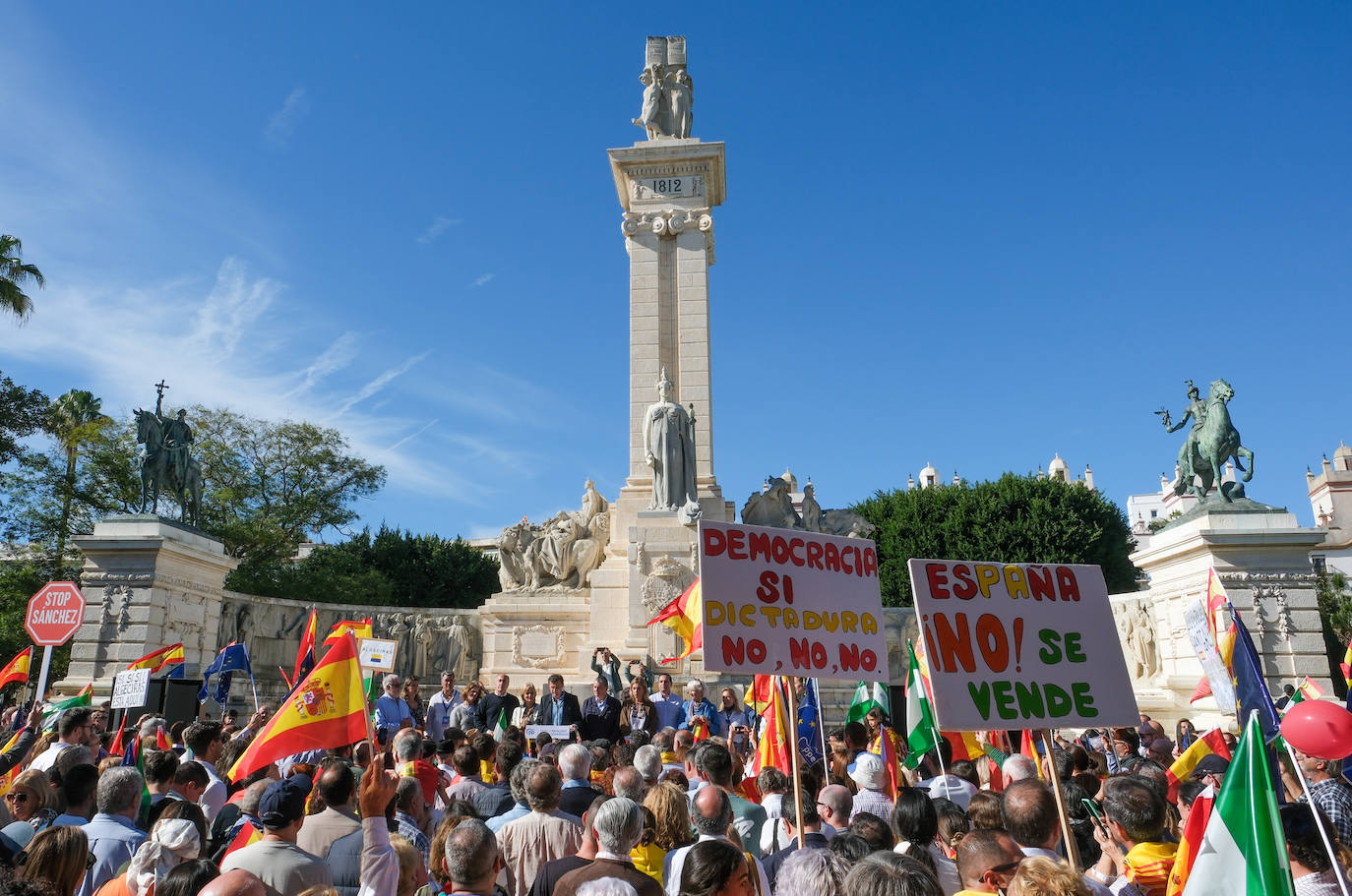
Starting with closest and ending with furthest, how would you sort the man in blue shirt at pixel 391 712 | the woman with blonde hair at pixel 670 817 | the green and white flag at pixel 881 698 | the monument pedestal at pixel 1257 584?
the woman with blonde hair at pixel 670 817 → the green and white flag at pixel 881 698 → the man in blue shirt at pixel 391 712 → the monument pedestal at pixel 1257 584

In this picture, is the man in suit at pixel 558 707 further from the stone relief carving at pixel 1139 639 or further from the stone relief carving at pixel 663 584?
the stone relief carving at pixel 1139 639

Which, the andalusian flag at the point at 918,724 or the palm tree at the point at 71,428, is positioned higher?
the palm tree at the point at 71,428

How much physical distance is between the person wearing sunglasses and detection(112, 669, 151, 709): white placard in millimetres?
9662

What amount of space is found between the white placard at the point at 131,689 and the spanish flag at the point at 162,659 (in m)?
1.83

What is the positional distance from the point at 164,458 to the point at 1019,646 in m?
17.8

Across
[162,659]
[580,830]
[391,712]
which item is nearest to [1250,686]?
[580,830]

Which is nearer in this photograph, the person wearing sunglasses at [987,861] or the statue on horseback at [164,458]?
the person wearing sunglasses at [987,861]

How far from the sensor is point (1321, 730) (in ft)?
12.5

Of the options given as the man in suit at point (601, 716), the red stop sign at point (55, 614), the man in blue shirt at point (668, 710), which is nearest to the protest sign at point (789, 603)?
the man in suit at point (601, 716)

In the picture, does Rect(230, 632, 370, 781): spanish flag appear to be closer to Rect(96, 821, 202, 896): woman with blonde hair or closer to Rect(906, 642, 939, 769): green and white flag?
Rect(96, 821, 202, 896): woman with blonde hair

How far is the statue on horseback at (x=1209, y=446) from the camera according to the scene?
16078 mm

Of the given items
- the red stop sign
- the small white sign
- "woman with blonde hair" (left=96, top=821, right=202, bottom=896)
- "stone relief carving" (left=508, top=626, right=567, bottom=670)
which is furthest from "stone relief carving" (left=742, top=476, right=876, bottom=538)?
"woman with blonde hair" (left=96, top=821, right=202, bottom=896)

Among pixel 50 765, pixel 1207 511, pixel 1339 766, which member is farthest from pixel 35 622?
pixel 1207 511

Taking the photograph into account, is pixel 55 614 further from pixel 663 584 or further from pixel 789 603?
pixel 789 603
